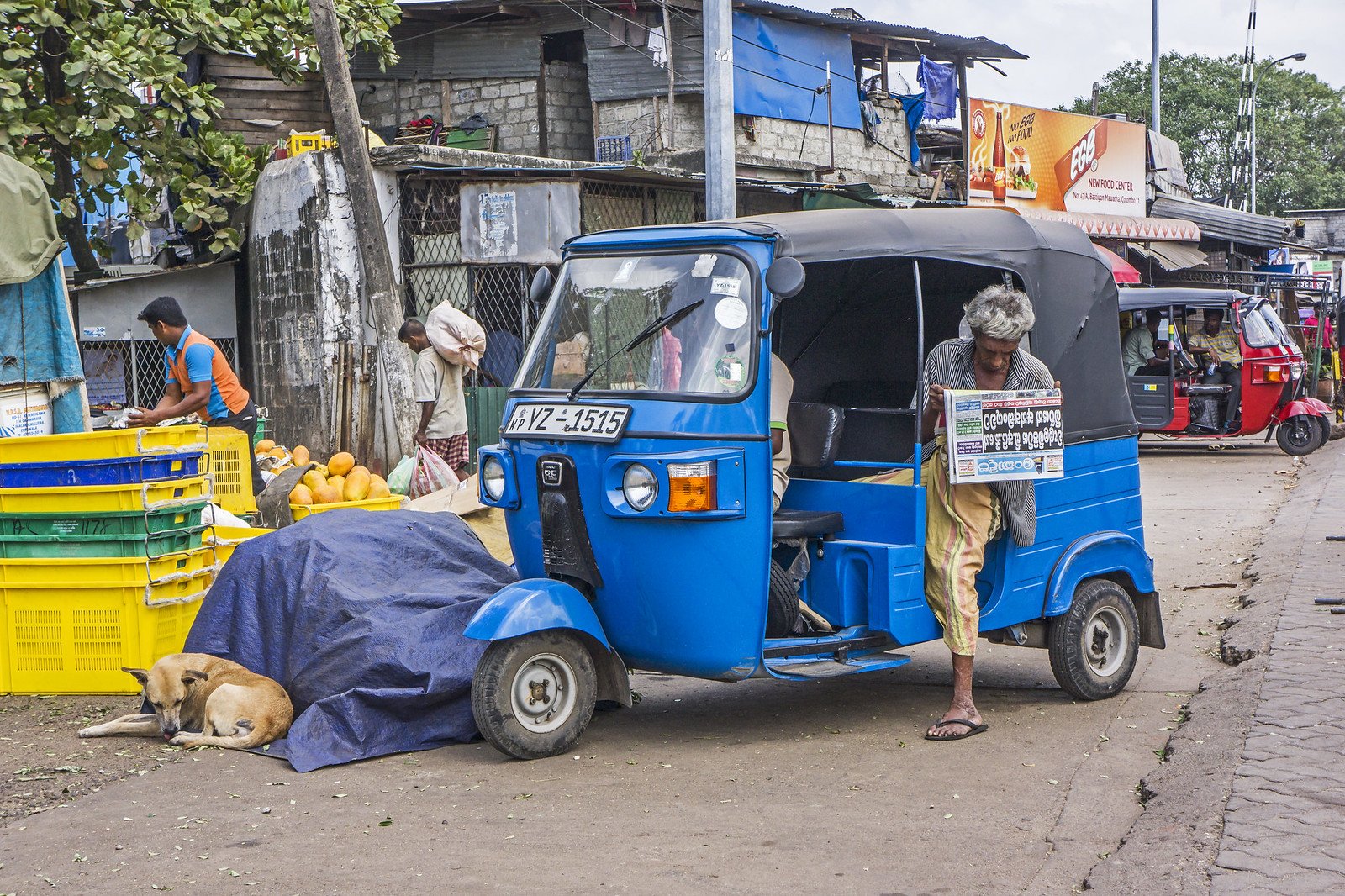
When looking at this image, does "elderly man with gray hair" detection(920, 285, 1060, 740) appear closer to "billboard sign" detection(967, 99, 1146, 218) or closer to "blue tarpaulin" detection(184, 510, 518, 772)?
"blue tarpaulin" detection(184, 510, 518, 772)

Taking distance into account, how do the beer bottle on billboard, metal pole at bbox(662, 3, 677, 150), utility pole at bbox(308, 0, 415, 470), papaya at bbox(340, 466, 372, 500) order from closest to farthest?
papaya at bbox(340, 466, 372, 500), utility pole at bbox(308, 0, 415, 470), metal pole at bbox(662, 3, 677, 150), the beer bottle on billboard

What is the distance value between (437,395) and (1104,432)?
546 cm

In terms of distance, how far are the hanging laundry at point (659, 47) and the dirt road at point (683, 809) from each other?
1449 centimetres

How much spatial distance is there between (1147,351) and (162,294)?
12293 mm

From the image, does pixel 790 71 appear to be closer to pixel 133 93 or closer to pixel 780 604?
pixel 133 93

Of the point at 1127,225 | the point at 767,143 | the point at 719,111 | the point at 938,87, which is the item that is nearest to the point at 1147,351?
the point at 767,143

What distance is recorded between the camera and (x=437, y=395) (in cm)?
1012

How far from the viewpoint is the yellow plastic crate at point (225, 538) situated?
22.6ft

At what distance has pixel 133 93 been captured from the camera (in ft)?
41.6

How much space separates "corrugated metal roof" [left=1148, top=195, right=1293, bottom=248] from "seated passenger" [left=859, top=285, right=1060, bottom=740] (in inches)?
1059

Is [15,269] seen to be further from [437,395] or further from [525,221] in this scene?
[525,221]

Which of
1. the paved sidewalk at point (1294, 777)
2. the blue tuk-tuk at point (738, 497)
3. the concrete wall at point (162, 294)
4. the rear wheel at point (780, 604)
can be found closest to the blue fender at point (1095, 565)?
the blue tuk-tuk at point (738, 497)

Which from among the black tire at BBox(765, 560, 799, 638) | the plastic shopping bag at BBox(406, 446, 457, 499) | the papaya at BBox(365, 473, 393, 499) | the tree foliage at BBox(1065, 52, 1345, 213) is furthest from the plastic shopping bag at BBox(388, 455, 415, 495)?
the tree foliage at BBox(1065, 52, 1345, 213)

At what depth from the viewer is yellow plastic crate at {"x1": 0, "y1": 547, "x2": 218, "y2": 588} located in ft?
20.7
